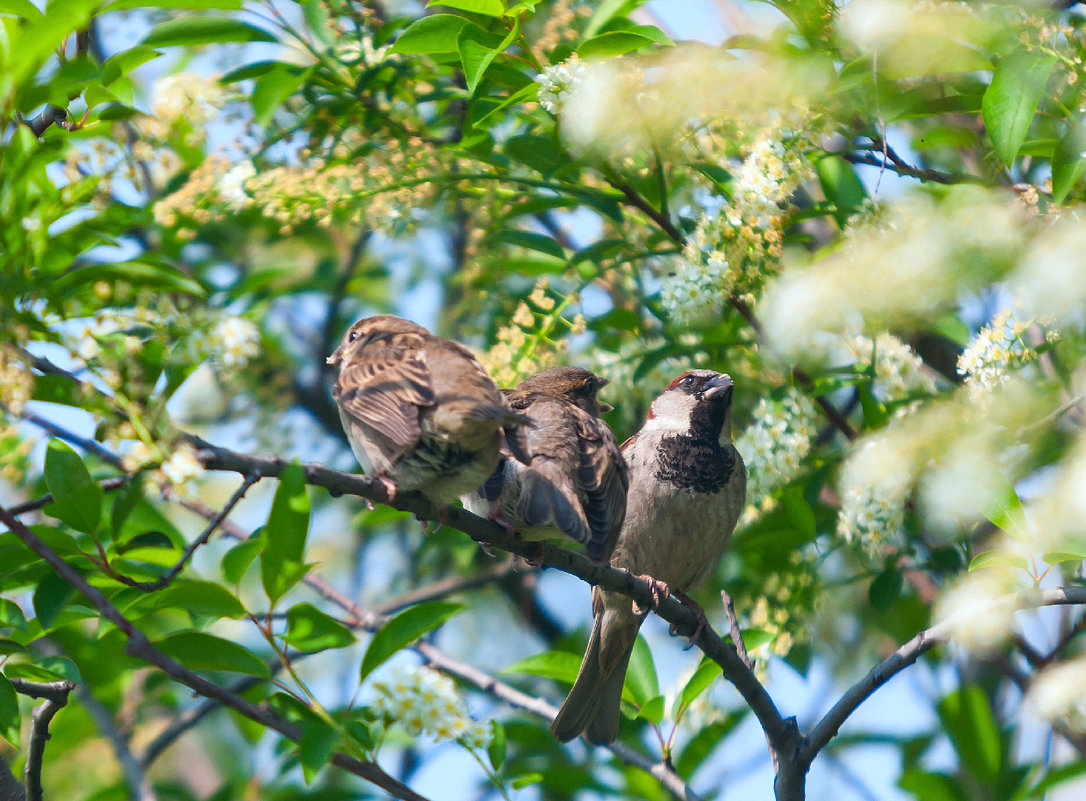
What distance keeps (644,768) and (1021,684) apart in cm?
146

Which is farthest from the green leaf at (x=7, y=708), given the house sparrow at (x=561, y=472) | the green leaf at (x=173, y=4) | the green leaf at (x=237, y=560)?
the green leaf at (x=173, y=4)

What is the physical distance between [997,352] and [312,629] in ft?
5.33

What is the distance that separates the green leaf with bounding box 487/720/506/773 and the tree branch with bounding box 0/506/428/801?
438 mm

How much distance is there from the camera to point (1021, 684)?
3.68 m

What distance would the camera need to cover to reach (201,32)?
314 cm

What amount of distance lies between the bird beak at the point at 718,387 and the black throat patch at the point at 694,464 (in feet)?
0.57

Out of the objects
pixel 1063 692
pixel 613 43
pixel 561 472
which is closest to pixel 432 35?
pixel 613 43

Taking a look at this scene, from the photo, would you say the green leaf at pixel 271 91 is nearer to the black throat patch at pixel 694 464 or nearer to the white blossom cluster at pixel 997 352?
the black throat patch at pixel 694 464

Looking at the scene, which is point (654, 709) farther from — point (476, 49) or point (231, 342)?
point (476, 49)

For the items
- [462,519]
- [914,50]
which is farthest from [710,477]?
[914,50]

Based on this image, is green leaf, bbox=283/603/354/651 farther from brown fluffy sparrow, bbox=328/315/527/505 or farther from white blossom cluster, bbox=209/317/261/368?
white blossom cluster, bbox=209/317/261/368

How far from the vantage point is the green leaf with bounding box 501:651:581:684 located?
3.22 metres

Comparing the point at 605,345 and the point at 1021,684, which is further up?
the point at 605,345

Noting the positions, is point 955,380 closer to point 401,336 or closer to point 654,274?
point 654,274
